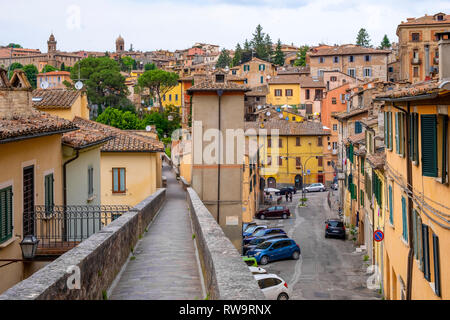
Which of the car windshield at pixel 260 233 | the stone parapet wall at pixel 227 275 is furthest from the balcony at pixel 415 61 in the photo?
the stone parapet wall at pixel 227 275

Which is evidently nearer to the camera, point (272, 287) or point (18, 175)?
point (18, 175)

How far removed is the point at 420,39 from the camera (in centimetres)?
7006

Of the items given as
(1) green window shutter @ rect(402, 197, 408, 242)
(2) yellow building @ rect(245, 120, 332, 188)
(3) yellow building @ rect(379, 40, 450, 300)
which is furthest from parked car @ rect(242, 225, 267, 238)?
(2) yellow building @ rect(245, 120, 332, 188)

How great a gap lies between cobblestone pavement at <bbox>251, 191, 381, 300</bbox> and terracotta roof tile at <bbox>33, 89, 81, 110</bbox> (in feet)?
42.1

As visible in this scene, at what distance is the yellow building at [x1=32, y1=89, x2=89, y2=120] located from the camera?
24328mm

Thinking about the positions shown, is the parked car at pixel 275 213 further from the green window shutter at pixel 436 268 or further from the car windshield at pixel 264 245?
the green window shutter at pixel 436 268

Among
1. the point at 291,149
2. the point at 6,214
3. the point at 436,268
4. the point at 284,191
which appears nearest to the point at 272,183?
the point at 284,191

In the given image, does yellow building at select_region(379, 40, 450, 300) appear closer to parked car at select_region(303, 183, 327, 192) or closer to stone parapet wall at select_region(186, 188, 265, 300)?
stone parapet wall at select_region(186, 188, 265, 300)

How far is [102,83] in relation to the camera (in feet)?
284

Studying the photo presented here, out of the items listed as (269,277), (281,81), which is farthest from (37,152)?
(281,81)

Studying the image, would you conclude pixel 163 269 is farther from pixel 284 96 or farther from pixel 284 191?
pixel 284 96

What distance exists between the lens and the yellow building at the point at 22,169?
1094 centimetres

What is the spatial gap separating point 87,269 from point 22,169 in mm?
6046

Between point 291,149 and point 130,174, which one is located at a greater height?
point 291,149
